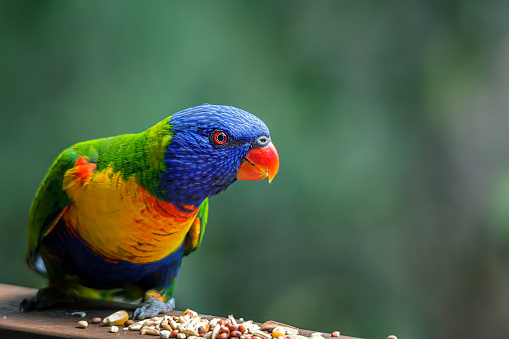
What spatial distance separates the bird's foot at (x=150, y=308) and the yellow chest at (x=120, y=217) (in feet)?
0.68

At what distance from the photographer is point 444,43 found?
3.58m

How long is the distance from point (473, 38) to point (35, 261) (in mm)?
Answer: 3410

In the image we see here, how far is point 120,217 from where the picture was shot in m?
1.69

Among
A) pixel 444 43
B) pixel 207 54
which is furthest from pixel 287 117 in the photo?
pixel 444 43

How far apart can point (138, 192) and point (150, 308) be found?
0.51 m

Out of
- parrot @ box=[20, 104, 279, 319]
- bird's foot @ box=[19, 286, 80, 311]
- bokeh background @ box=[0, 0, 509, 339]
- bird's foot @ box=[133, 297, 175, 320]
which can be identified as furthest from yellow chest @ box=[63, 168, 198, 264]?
bokeh background @ box=[0, 0, 509, 339]

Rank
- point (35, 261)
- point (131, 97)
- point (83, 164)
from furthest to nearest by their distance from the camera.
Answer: point (131, 97) → point (35, 261) → point (83, 164)

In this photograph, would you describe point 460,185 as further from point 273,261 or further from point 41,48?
point 41,48

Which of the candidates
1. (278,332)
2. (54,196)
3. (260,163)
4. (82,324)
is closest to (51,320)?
(82,324)

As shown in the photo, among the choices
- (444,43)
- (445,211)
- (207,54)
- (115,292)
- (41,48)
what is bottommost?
(115,292)

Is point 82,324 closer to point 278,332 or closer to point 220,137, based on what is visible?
point 278,332

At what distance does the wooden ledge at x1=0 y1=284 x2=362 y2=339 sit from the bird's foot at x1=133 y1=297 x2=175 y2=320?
0.15 feet

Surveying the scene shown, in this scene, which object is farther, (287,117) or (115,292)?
(287,117)

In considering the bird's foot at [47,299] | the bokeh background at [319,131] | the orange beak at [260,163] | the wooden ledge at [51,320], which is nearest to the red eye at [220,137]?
the orange beak at [260,163]
